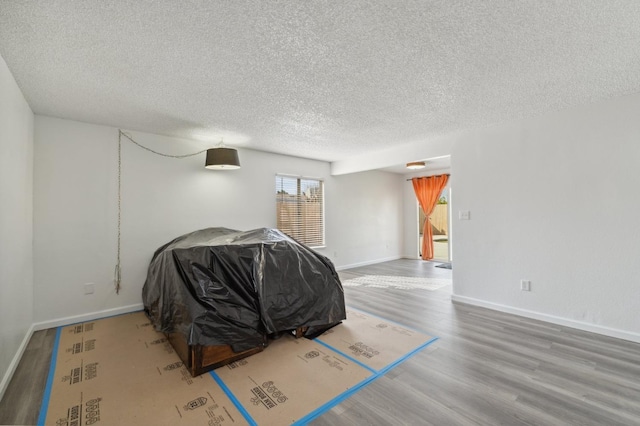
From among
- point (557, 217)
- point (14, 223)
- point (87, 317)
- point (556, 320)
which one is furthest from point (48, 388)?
point (557, 217)

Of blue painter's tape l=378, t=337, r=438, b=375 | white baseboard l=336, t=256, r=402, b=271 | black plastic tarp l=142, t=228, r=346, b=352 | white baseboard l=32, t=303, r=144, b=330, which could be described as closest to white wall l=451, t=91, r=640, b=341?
blue painter's tape l=378, t=337, r=438, b=375

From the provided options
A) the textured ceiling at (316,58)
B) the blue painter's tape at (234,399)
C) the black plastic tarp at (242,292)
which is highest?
the textured ceiling at (316,58)

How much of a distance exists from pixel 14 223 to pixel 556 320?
5502 millimetres

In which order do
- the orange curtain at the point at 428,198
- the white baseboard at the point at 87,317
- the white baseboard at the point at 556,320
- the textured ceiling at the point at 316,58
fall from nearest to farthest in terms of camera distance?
the textured ceiling at the point at 316,58
the white baseboard at the point at 556,320
the white baseboard at the point at 87,317
the orange curtain at the point at 428,198

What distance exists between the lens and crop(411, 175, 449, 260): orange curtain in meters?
7.19

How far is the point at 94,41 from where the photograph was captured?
6.13 feet

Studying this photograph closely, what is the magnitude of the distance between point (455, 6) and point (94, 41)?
231 centimetres

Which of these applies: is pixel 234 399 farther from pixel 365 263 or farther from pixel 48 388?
pixel 365 263

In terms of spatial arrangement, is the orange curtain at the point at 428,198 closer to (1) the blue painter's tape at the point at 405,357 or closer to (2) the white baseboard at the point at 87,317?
(1) the blue painter's tape at the point at 405,357

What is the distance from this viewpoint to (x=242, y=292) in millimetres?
2459

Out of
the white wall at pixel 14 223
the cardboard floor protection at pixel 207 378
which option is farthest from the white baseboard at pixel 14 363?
the cardboard floor protection at pixel 207 378

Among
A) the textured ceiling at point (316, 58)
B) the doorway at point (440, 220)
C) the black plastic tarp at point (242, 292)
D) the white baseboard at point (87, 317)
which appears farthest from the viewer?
the doorway at point (440, 220)

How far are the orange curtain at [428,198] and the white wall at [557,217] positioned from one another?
3337 mm

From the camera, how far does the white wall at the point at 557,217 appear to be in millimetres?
2787
